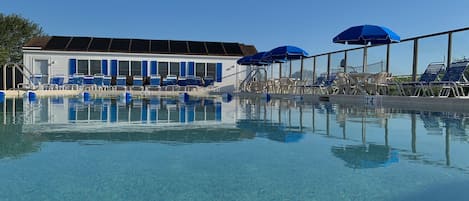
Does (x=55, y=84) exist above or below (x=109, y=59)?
below

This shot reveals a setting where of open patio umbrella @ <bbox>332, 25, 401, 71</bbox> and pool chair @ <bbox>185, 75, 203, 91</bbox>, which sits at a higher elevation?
open patio umbrella @ <bbox>332, 25, 401, 71</bbox>

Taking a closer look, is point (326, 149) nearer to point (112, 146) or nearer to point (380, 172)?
point (380, 172)

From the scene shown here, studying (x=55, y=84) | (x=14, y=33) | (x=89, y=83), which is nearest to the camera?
(x=55, y=84)

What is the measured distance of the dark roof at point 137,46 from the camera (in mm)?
19875

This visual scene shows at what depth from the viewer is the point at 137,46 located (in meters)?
21.2

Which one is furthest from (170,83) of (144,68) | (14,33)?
(14,33)

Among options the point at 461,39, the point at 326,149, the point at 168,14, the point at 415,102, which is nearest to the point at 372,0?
the point at 461,39

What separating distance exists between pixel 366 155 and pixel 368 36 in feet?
23.3

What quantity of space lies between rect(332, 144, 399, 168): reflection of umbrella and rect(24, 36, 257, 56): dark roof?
59.5 feet

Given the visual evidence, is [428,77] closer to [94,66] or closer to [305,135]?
[305,135]

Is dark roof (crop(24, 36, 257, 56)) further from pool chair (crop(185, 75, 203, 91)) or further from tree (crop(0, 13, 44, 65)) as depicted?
tree (crop(0, 13, 44, 65))

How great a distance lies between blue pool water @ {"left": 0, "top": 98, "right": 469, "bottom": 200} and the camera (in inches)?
73.9

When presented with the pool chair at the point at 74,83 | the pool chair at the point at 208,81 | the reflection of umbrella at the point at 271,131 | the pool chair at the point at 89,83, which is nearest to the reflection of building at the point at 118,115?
the reflection of umbrella at the point at 271,131

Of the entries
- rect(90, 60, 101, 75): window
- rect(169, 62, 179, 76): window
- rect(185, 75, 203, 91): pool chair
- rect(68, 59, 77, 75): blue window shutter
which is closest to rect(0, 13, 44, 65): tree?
rect(68, 59, 77, 75): blue window shutter
